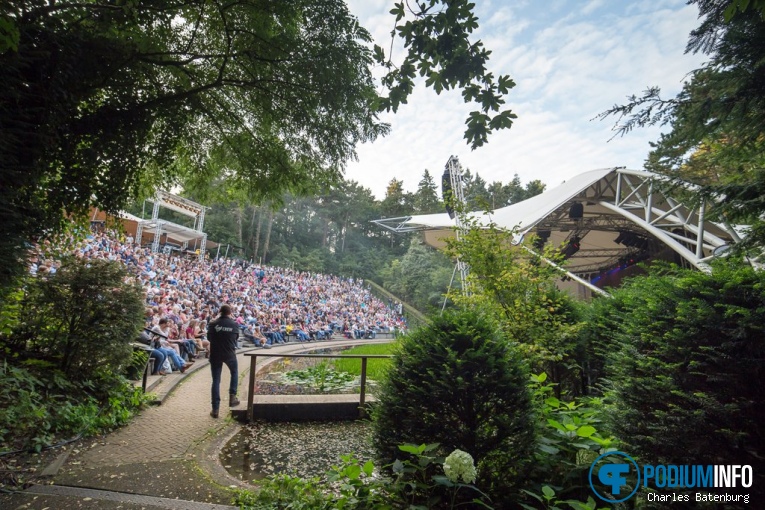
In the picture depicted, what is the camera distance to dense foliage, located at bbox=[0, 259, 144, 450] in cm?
396

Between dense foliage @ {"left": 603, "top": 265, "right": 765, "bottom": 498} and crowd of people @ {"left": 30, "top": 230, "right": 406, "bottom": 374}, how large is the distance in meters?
6.05

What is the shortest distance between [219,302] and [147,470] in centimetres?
1487

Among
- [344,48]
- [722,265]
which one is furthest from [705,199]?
[344,48]

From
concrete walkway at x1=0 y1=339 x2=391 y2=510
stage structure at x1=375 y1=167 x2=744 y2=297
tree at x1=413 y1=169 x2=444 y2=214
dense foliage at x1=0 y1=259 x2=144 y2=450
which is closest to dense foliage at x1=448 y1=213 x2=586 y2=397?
concrete walkway at x1=0 y1=339 x2=391 y2=510

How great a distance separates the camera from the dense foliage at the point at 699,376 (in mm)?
1701

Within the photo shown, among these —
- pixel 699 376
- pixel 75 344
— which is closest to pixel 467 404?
pixel 699 376

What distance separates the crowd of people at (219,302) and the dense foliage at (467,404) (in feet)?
15.6

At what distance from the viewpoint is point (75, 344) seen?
4.54 metres

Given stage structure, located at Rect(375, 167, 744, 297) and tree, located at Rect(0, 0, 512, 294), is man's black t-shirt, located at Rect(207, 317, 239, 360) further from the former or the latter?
stage structure, located at Rect(375, 167, 744, 297)

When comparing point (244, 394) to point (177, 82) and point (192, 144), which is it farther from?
point (177, 82)

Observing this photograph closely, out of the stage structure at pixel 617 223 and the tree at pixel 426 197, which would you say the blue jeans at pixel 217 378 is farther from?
the tree at pixel 426 197

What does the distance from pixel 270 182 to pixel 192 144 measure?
1327mm

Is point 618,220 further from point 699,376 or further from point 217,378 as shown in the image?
point 217,378

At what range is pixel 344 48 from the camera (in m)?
4.68
